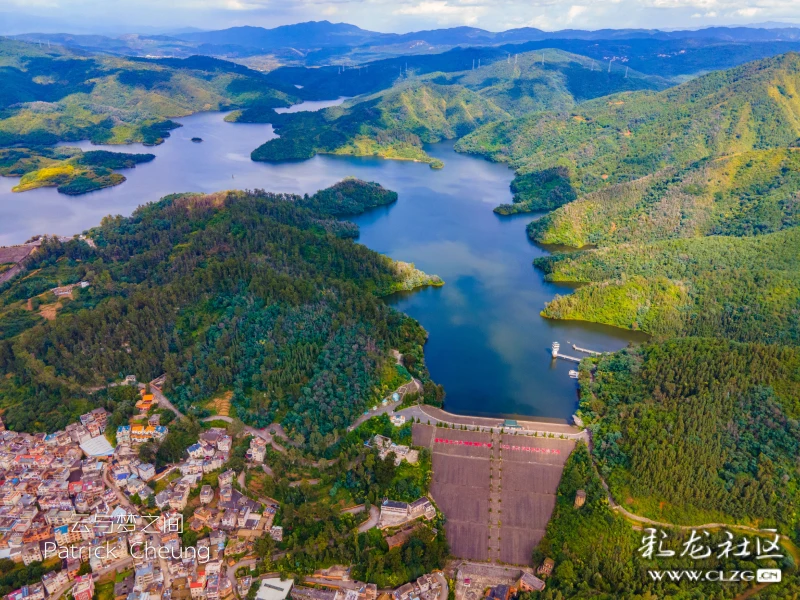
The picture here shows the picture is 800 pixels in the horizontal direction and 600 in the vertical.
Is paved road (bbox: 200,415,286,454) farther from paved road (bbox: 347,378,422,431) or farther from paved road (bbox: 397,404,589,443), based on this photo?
paved road (bbox: 397,404,589,443)

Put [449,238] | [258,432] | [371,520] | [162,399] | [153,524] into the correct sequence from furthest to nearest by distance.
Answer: [449,238] → [162,399] → [258,432] → [371,520] → [153,524]

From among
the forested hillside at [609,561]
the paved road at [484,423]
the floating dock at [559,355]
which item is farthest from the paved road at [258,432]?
the floating dock at [559,355]

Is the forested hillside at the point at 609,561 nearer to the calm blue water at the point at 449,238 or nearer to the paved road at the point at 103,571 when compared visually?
the calm blue water at the point at 449,238

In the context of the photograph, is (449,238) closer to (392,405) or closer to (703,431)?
(392,405)

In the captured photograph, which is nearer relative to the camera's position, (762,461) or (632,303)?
(762,461)

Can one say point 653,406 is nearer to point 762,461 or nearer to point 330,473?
point 762,461

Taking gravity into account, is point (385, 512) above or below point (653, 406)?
below

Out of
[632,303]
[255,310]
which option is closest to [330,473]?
[255,310]

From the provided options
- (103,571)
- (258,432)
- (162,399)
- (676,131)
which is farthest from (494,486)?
(676,131)
